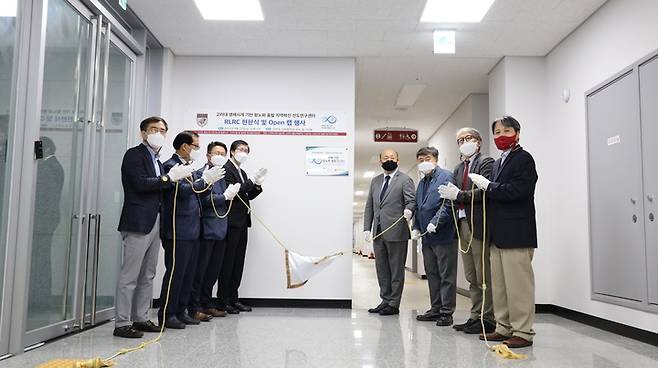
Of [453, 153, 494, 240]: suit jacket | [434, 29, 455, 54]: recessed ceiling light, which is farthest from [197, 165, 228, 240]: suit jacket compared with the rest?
[434, 29, 455, 54]: recessed ceiling light

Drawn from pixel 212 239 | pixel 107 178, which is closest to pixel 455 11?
pixel 212 239

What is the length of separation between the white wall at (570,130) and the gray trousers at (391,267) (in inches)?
62.5

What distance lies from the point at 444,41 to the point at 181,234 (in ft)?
10.3

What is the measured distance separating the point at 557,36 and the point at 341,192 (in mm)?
2748

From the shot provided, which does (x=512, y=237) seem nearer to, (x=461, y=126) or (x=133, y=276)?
(x=133, y=276)

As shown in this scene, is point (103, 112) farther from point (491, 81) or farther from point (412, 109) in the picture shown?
point (412, 109)

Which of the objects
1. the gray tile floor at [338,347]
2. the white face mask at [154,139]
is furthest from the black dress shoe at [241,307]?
the white face mask at [154,139]

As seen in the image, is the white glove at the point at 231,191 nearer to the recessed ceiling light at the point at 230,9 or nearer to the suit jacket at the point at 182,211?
the suit jacket at the point at 182,211

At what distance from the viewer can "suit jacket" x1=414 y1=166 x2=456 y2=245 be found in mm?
4359

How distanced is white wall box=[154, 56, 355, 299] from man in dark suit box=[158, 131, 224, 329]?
1.60 m

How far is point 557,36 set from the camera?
5070 mm

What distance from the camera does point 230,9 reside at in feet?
15.3

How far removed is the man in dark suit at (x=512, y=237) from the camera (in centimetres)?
332

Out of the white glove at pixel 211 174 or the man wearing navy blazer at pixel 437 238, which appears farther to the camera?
the man wearing navy blazer at pixel 437 238
